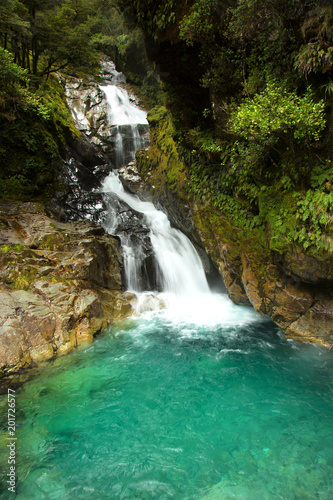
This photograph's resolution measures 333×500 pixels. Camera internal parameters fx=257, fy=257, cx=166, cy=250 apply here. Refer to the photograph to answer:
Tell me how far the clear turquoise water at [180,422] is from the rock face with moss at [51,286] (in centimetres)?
73

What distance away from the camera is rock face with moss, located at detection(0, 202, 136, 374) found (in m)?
6.89

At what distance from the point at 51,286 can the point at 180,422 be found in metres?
5.55

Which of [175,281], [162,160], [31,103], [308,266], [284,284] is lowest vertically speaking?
[175,281]

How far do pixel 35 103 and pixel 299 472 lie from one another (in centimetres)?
1428

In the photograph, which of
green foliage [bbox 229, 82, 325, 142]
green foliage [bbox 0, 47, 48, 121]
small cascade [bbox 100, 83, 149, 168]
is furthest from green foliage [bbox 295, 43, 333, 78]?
small cascade [bbox 100, 83, 149, 168]

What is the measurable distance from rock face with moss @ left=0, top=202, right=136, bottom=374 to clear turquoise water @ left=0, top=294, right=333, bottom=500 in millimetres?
732

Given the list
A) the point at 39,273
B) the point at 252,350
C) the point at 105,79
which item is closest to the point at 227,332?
the point at 252,350

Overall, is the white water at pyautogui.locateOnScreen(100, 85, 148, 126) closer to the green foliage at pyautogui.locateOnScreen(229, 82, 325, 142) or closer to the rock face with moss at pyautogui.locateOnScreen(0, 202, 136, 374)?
the rock face with moss at pyautogui.locateOnScreen(0, 202, 136, 374)

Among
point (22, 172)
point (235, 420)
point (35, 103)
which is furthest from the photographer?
point (22, 172)

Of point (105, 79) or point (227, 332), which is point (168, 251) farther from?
point (105, 79)

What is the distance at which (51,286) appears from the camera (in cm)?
823

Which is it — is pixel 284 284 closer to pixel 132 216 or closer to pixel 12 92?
pixel 132 216

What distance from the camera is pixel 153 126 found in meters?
16.5

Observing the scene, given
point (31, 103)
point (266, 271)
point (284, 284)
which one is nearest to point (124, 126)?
point (31, 103)
